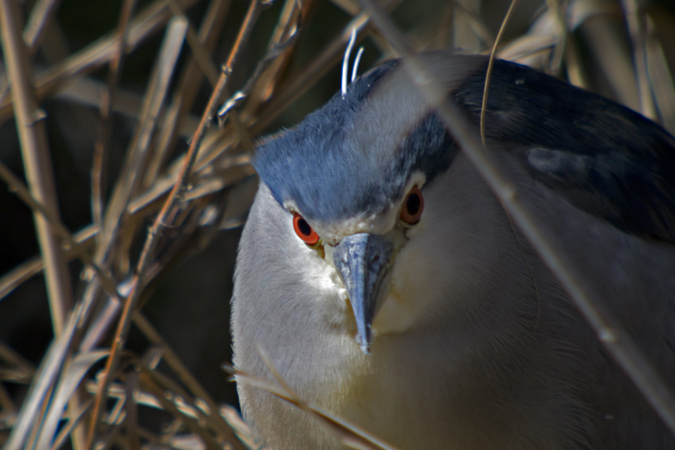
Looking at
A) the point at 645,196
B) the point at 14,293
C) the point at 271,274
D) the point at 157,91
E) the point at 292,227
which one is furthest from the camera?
the point at 14,293

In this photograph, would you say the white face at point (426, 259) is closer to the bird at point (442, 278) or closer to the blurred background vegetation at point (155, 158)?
the bird at point (442, 278)

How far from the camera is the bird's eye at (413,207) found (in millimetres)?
1400

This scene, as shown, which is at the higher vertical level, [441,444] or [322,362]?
[322,362]

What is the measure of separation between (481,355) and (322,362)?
0.98 ft

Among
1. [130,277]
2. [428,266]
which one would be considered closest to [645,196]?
[428,266]

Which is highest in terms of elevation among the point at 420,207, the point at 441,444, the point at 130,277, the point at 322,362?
the point at 130,277

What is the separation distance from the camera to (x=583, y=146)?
183 cm

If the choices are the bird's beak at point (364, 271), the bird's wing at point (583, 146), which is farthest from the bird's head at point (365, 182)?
the bird's wing at point (583, 146)

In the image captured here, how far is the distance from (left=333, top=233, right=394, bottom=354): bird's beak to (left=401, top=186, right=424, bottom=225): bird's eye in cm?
5

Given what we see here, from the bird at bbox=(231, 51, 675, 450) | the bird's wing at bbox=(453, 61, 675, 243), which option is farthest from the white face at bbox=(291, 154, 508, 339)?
the bird's wing at bbox=(453, 61, 675, 243)

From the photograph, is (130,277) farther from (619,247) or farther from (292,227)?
(619,247)

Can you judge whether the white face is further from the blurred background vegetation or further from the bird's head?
the blurred background vegetation

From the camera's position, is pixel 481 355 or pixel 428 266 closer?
pixel 428 266

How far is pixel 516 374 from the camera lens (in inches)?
62.0
